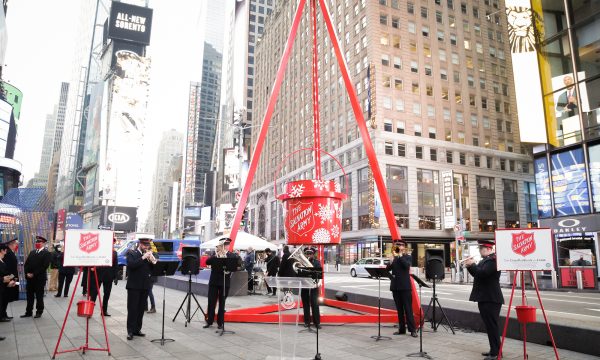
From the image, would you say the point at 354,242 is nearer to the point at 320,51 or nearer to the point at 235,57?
the point at 320,51

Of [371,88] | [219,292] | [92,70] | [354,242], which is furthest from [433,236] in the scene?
[92,70]

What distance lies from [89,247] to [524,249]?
309 inches

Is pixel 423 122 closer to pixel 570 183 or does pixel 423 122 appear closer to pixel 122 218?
pixel 570 183

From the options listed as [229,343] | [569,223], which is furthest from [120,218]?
[229,343]

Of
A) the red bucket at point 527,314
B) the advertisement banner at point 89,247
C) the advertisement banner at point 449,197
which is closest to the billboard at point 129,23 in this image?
the advertisement banner at point 449,197

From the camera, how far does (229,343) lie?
859 cm

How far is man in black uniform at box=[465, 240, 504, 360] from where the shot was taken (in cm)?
752

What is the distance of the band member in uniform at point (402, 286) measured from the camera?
971 centimetres

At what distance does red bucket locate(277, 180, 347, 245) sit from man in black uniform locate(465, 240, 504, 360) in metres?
3.09

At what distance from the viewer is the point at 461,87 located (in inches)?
2360

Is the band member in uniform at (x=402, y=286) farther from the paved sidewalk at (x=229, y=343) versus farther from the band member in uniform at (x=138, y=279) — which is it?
the band member in uniform at (x=138, y=279)

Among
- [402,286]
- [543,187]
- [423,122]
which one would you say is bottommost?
[402,286]

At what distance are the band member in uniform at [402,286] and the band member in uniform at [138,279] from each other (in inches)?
217

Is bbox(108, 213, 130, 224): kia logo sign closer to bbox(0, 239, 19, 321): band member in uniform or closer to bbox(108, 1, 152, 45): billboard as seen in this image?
bbox(108, 1, 152, 45): billboard
